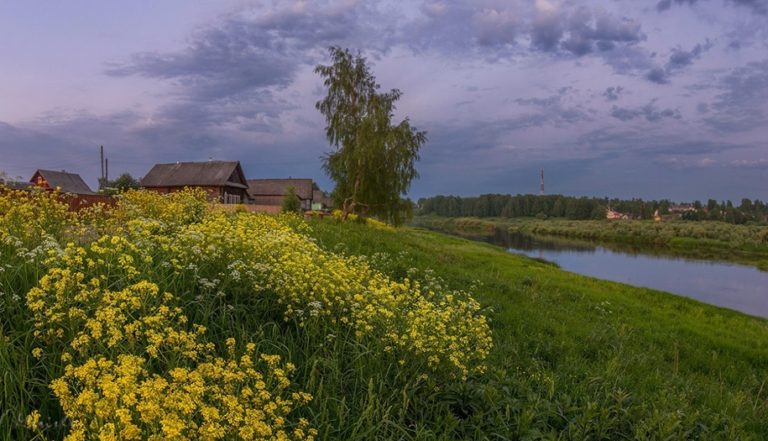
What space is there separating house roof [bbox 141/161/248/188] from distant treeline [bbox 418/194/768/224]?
8914cm

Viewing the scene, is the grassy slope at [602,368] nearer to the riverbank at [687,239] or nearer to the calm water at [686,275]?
the calm water at [686,275]

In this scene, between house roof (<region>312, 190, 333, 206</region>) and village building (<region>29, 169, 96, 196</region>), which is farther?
house roof (<region>312, 190, 333, 206</region>)

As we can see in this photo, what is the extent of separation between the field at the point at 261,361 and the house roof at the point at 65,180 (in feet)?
154

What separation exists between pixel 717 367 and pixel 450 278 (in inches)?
216

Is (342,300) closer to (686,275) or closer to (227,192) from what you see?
(686,275)

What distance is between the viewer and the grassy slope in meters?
4.18

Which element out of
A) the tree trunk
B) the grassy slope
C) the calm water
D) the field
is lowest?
the calm water

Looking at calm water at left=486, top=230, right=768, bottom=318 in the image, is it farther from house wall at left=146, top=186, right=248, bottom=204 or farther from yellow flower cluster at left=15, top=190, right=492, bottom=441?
house wall at left=146, top=186, right=248, bottom=204

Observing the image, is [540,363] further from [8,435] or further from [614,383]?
[8,435]

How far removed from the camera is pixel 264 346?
178 inches

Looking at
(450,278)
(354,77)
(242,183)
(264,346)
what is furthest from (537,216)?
(264,346)

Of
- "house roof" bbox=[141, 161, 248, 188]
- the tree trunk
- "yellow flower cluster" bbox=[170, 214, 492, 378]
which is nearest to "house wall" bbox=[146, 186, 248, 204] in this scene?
"house roof" bbox=[141, 161, 248, 188]

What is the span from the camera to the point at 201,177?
49.8m

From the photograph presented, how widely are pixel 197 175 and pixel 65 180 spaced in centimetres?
1257
